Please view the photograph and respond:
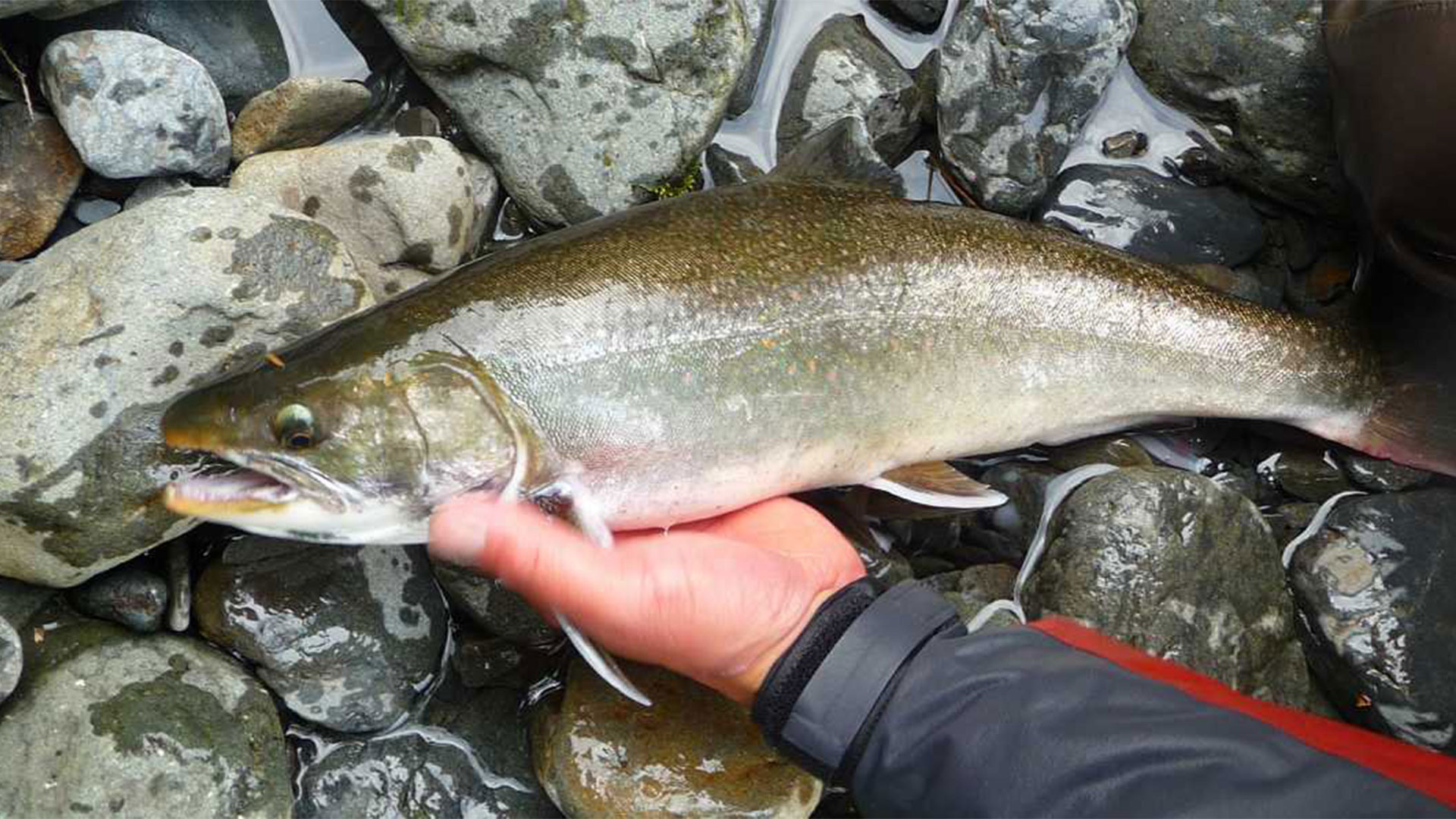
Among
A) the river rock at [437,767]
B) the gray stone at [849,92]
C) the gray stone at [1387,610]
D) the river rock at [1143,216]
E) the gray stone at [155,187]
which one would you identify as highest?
the gray stone at [849,92]

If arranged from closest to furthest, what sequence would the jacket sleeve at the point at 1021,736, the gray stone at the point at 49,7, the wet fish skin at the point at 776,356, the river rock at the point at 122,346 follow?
1. the jacket sleeve at the point at 1021,736
2. the wet fish skin at the point at 776,356
3. the river rock at the point at 122,346
4. the gray stone at the point at 49,7

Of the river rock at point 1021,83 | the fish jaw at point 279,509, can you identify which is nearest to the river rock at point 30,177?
the fish jaw at point 279,509

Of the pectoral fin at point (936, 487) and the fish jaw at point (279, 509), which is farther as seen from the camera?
the pectoral fin at point (936, 487)

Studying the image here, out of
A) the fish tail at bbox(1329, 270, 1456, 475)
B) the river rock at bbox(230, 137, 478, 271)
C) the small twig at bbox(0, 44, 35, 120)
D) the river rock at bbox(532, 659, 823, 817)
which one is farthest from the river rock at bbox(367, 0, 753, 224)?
the fish tail at bbox(1329, 270, 1456, 475)

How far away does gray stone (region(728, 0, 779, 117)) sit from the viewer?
395cm

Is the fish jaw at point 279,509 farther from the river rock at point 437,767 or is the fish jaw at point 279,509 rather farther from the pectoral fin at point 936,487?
the pectoral fin at point 936,487

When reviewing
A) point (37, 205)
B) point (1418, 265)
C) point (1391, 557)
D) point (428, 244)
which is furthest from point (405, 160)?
point (1391, 557)

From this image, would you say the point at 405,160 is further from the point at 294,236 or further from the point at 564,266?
the point at 564,266

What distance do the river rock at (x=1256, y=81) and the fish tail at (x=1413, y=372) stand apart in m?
0.52

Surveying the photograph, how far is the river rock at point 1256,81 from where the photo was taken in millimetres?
3938

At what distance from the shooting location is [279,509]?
9.07 feet

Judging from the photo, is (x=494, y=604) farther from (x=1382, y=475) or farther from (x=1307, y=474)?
(x=1382, y=475)

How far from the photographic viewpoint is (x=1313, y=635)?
12.7 ft

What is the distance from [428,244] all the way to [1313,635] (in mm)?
3386
